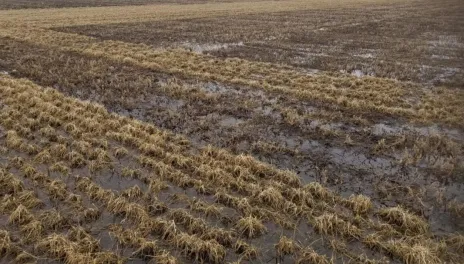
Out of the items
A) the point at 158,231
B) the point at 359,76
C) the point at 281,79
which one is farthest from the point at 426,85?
the point at 158,231

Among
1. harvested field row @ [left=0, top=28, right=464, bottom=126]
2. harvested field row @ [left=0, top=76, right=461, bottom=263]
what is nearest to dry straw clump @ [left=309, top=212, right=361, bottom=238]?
harvested field row @ [left=0, top=76, right=461, bottom=263]

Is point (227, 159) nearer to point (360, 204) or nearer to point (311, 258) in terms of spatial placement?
point (360, 204)

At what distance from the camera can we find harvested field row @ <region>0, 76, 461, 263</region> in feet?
21.4

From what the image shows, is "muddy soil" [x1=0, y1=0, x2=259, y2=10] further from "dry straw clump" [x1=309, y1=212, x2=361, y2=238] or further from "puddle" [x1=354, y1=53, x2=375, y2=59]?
"dry straw clump" [x1=309, y1=212, x2=361, y2=238]

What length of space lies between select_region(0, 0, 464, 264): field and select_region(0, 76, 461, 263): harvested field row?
31mm

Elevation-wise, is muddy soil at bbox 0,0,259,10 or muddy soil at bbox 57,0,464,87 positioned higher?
muddy soil at bbox 0,0,259,10

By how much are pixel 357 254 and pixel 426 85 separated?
12.6 metres

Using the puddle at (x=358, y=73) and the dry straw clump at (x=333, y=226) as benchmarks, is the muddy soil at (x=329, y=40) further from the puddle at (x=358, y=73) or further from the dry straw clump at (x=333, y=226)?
the dry straw clump at (x=333, y=226)

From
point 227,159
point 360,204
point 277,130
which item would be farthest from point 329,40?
point 360,204

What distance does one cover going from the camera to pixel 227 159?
9.54m

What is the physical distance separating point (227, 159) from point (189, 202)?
6.73 feet

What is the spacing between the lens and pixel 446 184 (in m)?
8.81

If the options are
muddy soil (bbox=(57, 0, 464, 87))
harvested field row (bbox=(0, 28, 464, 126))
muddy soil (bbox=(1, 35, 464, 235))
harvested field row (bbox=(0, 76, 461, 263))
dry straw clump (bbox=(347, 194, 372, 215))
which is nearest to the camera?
harvested field row (bbox=(0, 76, 461, 263))

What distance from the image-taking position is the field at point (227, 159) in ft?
21.9
